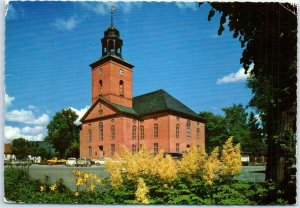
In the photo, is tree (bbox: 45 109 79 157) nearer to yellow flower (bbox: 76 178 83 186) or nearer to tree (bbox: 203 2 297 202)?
yellow flower (bbox: 76 178 83 186)

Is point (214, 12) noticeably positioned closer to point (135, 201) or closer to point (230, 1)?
point (230, 1)

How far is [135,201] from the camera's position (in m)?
7.30

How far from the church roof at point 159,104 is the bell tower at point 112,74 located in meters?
0.21

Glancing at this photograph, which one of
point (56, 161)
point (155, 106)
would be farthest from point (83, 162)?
point (155, 106)

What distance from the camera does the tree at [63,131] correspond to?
799 cm

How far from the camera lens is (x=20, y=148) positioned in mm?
8156

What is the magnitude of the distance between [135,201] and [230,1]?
410cm

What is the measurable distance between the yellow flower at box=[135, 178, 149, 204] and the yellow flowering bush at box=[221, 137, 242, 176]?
→ 4.80 feet

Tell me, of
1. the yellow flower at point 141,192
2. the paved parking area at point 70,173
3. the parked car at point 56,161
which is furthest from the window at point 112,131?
the yellow flower at point 141,192

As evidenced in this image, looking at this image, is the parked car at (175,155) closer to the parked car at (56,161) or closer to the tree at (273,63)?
the tree at (273,63)

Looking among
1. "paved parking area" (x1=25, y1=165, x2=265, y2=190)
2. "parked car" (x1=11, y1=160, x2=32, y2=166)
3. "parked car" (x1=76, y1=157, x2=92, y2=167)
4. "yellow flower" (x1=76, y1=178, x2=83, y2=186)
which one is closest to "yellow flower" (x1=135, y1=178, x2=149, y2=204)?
"paved parking area" (x1=25, y1=165, x2=265, y2=190)

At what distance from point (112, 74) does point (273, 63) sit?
3169 millimetres

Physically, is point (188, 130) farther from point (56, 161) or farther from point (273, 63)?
point (56, 161)

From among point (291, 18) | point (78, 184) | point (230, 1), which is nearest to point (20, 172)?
point (78, 184)
